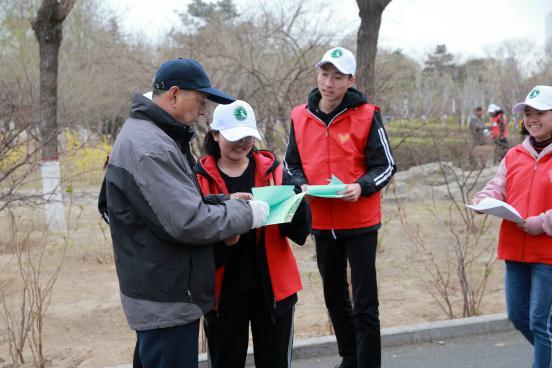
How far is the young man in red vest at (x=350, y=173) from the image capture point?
386 centimetres

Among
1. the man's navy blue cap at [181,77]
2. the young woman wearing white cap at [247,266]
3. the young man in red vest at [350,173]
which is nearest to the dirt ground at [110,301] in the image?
the young man in red vest at [350,173]

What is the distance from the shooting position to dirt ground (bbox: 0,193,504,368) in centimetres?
520

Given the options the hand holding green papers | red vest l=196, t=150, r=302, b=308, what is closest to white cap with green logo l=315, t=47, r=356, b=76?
red vest l=196, t=150, r=302, b=308

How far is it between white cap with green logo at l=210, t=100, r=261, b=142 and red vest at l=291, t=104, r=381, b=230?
2.82 feet

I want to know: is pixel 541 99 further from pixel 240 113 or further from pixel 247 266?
pixel 247 266

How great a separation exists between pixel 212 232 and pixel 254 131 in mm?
797

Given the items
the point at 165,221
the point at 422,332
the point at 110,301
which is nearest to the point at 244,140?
the point at 165,221

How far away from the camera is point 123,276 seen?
100 inches

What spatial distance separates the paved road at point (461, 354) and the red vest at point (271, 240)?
1.73 metres

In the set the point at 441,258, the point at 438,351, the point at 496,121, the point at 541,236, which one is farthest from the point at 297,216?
the point at 496,121

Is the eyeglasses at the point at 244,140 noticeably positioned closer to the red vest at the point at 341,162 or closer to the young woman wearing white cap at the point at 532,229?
the red vest at the point at 341,162

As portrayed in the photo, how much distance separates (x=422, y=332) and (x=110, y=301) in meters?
3.08

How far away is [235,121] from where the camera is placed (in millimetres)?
3141

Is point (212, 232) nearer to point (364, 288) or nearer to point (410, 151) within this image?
point (364, 288)
